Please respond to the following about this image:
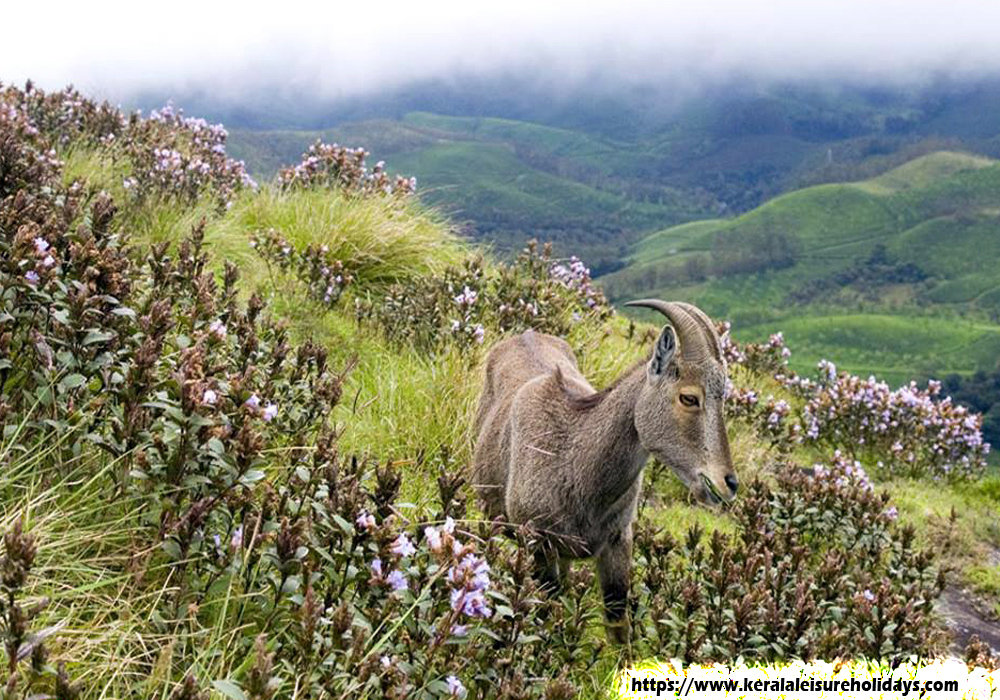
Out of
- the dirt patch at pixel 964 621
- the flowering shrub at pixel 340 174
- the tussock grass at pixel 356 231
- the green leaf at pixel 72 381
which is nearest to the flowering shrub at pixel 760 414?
the dirt patch at pixel 964 621

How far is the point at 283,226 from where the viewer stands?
11164 millimetres

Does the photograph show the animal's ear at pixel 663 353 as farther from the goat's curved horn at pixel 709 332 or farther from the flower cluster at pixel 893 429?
the flower cluster at pixel 893 429

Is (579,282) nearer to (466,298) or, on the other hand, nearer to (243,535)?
(466,298)

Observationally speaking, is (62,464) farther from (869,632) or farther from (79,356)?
(869,632)

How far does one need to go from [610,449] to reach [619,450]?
0.16 ft

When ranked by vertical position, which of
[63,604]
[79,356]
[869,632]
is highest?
[79,356]

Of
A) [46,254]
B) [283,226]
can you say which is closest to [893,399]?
[283,226]

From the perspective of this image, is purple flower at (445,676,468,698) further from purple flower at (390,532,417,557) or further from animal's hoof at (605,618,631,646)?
animal's hoof at (605,618,631,646)

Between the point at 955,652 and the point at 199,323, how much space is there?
5.61 metres

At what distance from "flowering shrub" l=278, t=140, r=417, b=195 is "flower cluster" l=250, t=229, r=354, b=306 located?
302 cm

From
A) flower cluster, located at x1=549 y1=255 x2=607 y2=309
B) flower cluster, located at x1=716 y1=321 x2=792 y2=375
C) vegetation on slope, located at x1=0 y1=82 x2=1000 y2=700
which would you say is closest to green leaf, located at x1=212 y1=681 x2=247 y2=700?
vegetation on slope, located at x1=0 y1=82 x2=1000 y2=700

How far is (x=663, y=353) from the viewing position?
4.43 m

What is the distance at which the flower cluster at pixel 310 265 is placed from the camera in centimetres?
920

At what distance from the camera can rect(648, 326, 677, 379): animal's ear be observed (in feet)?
14.3
